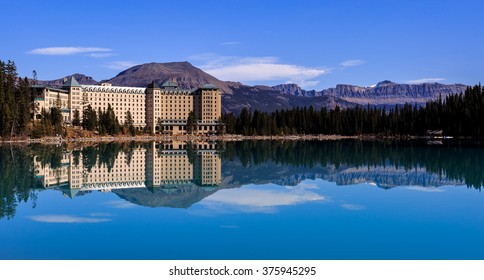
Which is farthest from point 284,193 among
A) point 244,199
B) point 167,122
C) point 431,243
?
point 167,122

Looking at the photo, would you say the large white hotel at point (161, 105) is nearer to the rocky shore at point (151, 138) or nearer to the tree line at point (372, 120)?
the tree line at point (372, 120)

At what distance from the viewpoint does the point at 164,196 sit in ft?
97.7

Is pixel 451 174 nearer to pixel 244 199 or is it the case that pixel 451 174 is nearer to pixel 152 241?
pixel 244 199

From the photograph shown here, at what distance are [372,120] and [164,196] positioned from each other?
427 feet

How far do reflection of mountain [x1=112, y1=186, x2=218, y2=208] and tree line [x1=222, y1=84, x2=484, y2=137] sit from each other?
103 metres

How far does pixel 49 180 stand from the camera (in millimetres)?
37344

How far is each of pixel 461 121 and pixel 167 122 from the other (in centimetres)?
8695

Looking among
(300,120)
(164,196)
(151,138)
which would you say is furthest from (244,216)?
(300,120)

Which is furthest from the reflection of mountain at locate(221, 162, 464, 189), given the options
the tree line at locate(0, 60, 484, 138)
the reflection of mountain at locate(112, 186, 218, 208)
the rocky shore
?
the rocky shore

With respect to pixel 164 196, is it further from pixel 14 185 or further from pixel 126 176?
pixel 126 176

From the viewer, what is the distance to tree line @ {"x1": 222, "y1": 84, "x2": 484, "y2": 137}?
414 feet

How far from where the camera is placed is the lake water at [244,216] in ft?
54.4

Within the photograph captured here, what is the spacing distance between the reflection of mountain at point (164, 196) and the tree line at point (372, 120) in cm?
10327

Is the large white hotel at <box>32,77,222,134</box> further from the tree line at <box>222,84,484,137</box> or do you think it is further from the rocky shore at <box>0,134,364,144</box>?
the rocky shore at <box>0,134,364,144</box>
